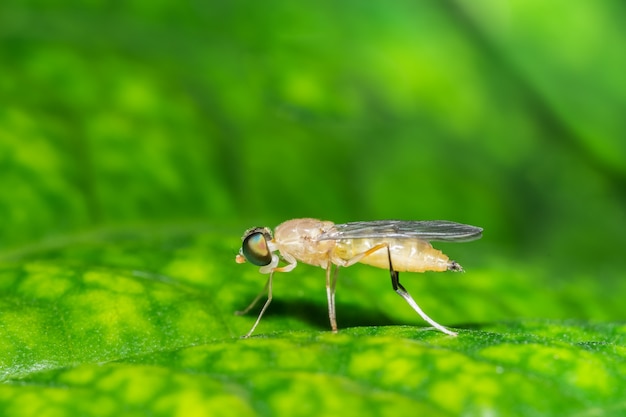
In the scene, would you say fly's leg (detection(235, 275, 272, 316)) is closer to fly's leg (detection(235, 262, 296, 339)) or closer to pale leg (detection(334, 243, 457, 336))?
fly's leg (detection(235, 262, 296, 339))

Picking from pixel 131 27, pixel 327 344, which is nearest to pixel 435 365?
pixel 327 344

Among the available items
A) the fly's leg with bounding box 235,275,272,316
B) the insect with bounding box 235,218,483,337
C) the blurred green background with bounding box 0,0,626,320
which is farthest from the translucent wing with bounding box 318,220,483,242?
the blurred green background with bounding box 0,0,626,320

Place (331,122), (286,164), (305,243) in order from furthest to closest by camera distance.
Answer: (331,122), (286,164), (305,243)

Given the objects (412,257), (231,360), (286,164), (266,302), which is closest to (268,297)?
(266,302)

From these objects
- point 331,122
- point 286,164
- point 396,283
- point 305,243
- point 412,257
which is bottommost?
point 396,283

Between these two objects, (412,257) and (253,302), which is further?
(412,257)

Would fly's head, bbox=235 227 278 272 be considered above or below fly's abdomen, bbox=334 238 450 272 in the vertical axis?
above

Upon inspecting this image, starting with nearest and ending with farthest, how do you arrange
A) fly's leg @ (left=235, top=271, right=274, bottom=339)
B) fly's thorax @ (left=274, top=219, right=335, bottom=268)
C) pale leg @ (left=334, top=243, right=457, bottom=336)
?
fly's leg @ (left=235, top=271, right=274, bottom=339), pale leg @ (left=334, top=243, right=457, bottom=336), fly's thorax @ (left=274, top=219, right=335, bottom=268)

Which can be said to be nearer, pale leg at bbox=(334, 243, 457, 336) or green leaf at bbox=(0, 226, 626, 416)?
green leaf at bbox=(0, 226, 626, 416)

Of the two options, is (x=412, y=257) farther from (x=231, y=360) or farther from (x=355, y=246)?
(x=231, y=360)
